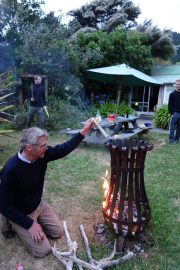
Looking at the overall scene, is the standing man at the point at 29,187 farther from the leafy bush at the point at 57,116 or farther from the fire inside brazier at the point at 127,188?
the leafy bush at the point at 57,116

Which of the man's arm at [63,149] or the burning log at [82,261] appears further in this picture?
the man's arm at [63,149]

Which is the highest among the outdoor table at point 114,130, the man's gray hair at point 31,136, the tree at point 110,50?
the tree at point 110,50

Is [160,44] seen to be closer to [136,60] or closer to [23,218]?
[136,60]

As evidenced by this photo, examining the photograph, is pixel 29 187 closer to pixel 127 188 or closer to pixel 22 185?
pixel 22 185

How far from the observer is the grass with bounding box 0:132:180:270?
8.92 ft

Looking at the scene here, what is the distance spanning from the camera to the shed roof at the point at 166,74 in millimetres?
16017

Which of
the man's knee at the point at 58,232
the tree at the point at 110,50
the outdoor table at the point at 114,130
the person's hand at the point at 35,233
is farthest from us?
the tree at the point at 110,50

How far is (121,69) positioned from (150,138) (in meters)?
2.34

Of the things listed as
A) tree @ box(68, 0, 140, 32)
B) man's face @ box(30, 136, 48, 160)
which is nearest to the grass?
man's face @ box(30, 136, 48, 160)

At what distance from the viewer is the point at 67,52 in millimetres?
11070

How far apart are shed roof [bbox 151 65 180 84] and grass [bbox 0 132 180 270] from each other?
32.1 ft

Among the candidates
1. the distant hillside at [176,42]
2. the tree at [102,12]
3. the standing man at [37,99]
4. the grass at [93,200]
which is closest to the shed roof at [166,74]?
the tree at [102,12]

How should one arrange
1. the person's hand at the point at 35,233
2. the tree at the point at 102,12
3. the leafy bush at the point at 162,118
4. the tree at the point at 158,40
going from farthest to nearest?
1. the tree at the point at 102,12
2. the tree at the point at 158,40
3. the leafy bush at the point at 162,118
4. the person's hand at the point at 35,233

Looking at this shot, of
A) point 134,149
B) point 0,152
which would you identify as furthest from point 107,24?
point 134,149
